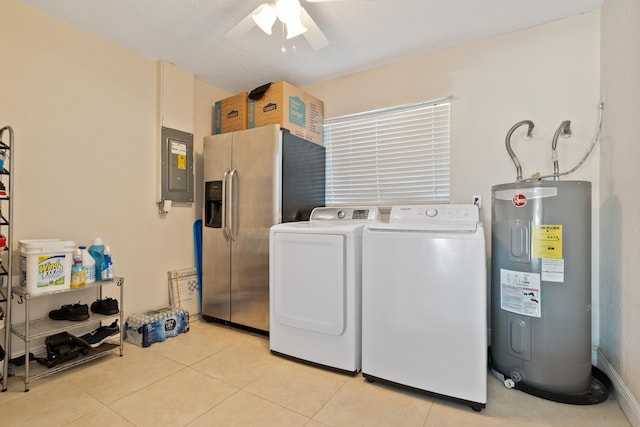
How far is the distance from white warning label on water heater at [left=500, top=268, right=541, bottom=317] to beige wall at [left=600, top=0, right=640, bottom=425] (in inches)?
15.9

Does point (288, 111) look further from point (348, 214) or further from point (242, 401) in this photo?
point (242, 401)

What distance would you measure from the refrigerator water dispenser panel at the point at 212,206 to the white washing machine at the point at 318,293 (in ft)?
2.93

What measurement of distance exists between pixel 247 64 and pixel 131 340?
2516mm

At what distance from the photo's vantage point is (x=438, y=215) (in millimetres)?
1977

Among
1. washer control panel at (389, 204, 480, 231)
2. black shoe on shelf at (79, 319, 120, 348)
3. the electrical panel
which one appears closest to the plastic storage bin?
black shoe on shelf at (79, 319, 120, 348)

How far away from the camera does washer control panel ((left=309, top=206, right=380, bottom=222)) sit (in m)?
2.29

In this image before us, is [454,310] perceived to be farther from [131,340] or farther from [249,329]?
[131,340]

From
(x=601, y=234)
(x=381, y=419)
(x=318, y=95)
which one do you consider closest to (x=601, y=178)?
(x=601, y=234)

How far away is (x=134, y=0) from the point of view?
1.92 meters

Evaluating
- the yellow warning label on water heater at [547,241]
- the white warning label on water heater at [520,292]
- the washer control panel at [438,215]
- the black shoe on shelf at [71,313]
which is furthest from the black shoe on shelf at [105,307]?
the yellow warning label on water heater at [547,241]

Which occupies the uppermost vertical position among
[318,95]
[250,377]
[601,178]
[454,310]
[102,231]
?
[318,95]

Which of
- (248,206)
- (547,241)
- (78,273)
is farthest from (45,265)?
(547,241)

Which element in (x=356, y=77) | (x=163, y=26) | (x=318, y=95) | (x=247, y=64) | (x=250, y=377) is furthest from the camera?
(x=318, y=95)

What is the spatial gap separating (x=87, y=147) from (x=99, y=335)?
4.58 ft
